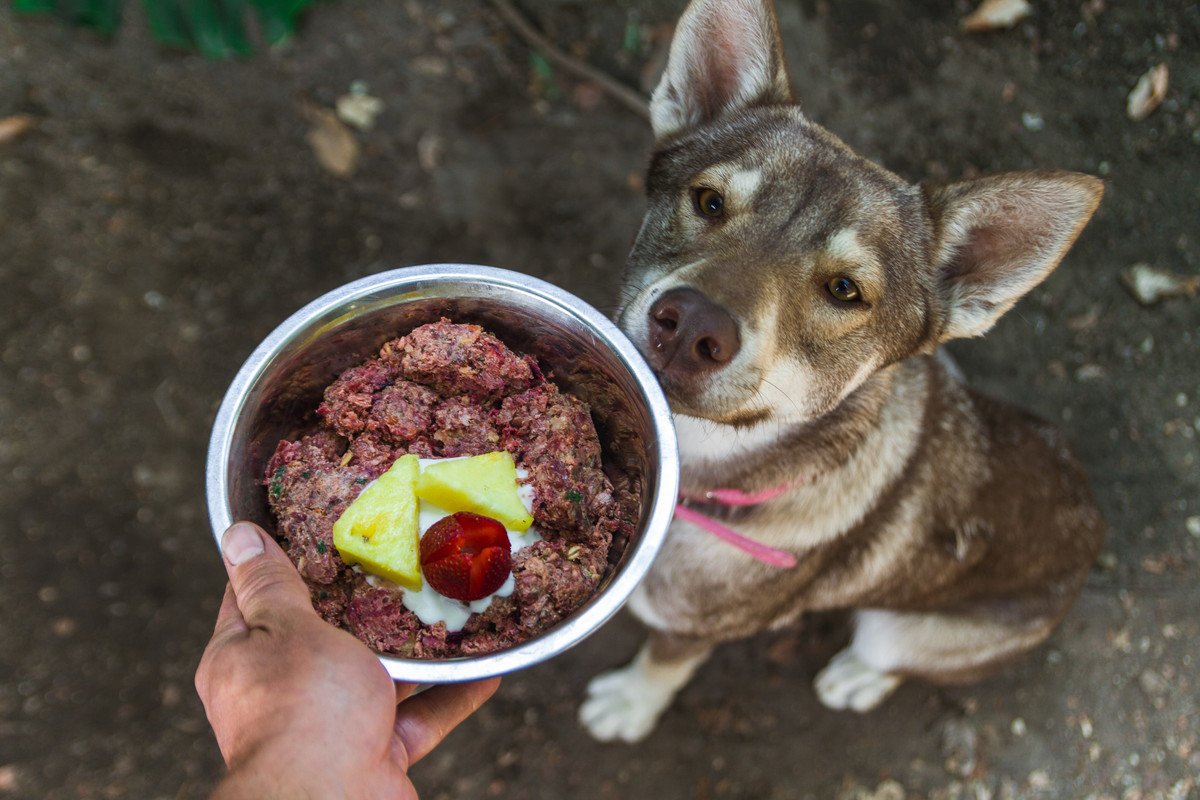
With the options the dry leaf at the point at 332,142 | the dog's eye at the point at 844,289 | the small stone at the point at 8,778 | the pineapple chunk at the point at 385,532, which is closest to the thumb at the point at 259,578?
the pineapple chunk at the point at 385,532

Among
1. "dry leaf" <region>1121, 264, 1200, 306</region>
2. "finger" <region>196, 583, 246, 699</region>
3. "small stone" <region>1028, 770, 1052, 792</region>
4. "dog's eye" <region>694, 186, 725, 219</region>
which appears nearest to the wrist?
"finger" <region>196, 583, 246, 699</region>

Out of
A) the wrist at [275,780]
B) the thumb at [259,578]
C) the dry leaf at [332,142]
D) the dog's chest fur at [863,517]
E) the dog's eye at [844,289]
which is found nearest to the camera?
the wrist at [275,780]

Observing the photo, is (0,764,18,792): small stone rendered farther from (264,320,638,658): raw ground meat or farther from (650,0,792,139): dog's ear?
(650,0,792,139): dog's ear

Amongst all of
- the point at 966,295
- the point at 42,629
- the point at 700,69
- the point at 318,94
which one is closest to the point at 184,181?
the point at 318,94

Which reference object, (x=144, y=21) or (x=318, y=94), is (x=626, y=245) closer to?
(x=318, y=94)

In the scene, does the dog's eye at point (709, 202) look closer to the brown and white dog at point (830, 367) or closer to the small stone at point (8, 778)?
the brown and white dog at point (830, 367)
